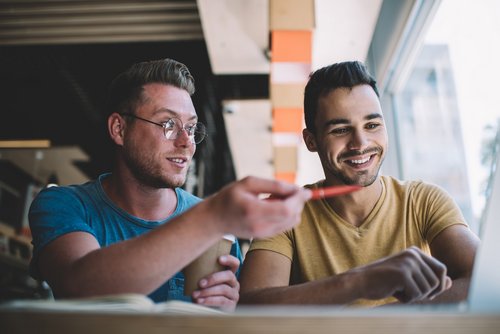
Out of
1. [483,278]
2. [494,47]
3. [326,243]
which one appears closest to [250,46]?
[494,47]

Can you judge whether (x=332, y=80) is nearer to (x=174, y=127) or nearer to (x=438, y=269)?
(x=174, y=127)

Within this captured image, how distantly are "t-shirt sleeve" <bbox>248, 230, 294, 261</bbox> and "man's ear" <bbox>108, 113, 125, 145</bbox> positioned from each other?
741mm

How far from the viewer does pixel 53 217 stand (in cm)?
130

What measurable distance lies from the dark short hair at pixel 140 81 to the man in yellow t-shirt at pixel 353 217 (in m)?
0.53

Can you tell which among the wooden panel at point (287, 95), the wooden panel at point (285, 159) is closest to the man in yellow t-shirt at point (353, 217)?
the wooden panel at point (287, 95)

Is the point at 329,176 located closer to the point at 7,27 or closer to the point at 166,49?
the point at 166,49

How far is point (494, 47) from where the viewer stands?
228 cm

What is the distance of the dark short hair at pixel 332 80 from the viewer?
170 cm

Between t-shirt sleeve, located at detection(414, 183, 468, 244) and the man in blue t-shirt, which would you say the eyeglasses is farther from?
t-shirt sleeve, located at detection(414, 183, 468, 244)

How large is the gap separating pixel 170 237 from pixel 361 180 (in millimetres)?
901

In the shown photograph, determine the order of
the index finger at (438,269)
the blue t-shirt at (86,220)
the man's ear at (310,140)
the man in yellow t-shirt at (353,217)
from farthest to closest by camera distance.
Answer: the man's ear at (310,140), the man in yellow t-shirt at (353,217), the blue t-shirt at (86,220), the index finger at (438,269)

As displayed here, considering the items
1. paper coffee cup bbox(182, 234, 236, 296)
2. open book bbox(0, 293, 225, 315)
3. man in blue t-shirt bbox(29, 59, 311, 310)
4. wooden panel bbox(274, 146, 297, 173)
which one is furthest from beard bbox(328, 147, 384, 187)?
wooden panel bbox(274, 146, 297, 173)

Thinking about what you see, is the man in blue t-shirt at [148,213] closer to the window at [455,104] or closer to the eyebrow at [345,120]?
the eyebrow at [345,120]

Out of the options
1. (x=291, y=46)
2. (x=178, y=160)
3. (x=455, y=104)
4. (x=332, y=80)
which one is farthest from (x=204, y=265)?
(x=291, y=46)
